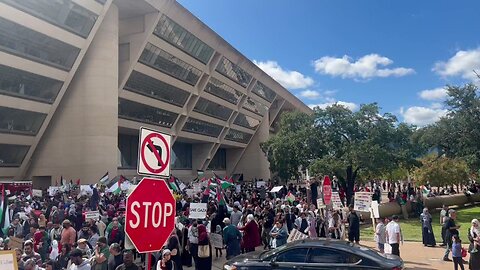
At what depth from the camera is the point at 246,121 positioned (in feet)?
212

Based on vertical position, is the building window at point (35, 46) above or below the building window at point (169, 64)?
below

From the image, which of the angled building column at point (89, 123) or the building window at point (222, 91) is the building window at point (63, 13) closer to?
the angled building column at point (89, 123)

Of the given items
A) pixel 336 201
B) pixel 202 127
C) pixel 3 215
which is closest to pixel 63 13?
pixel 3 215

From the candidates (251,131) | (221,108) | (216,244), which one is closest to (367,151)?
(216,244)

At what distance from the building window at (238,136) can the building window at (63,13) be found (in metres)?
31.4

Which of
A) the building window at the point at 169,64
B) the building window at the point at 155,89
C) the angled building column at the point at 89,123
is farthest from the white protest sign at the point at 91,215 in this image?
the building window at the point at 169,64

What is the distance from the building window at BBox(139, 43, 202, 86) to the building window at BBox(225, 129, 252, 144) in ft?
51.8

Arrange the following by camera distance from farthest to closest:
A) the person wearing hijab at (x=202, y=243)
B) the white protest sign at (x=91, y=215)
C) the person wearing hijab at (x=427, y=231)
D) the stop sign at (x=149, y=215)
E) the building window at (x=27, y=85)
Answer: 1. the building window at (x=27, y=85)
2. the person wearing hijab at (x=427, y=231)
3. the white protest sign at (x=91, y=215)
4. the person wearing hijab at (x=202, y=243)
5. the stop sign at (x=149, y=215)

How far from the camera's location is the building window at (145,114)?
39406mm

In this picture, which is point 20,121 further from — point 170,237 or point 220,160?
point 220,160

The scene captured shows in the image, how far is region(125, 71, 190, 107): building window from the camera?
128 ft

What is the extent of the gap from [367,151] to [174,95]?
23093 mm

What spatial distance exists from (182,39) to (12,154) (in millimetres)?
19308

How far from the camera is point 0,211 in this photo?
13.2m
